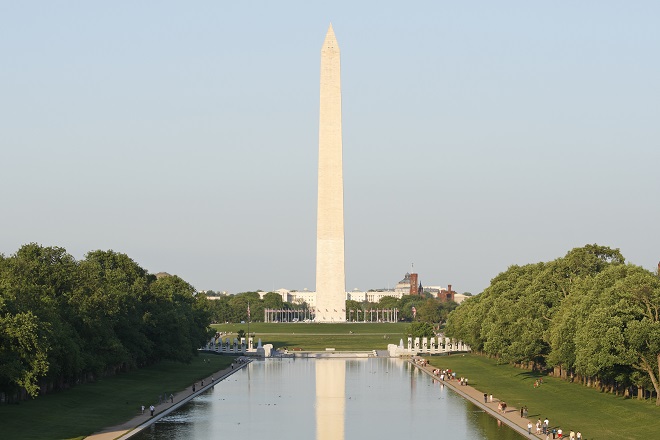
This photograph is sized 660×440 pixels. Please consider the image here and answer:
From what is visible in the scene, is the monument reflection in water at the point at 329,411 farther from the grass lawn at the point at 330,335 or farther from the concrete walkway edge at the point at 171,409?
the grass lawn at the point at 330,335

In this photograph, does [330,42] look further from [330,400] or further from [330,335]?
[330,400]

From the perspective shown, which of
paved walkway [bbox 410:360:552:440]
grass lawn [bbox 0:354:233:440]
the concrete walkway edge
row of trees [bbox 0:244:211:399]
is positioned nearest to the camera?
grass lawn [bbox 0:354:233:440]

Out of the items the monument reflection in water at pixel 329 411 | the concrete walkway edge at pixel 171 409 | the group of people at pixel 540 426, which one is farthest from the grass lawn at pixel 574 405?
the concrete walkway edge at pixel 171 409

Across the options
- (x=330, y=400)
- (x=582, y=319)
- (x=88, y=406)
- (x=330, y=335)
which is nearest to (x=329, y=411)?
(x=330, y=400)

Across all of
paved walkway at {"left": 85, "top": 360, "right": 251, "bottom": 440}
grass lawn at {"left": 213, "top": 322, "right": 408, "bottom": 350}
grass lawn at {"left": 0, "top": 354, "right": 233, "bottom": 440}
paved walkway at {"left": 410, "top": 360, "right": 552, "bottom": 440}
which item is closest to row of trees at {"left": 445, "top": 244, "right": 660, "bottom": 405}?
paved walkway at {"left": 410, "top": 360, "right": 552, "bottom": 440}

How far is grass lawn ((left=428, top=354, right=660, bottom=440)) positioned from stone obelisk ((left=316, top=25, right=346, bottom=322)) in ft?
195

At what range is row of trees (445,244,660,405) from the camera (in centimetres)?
6209

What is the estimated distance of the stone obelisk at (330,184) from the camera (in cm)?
15012

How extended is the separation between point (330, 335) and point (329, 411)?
8792 centimetres

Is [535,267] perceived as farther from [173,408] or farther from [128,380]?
[173,408]

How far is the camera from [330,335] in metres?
152

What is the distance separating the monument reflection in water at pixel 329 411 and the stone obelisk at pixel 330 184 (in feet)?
193

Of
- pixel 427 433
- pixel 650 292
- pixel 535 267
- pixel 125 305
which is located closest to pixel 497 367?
pixel 535 267

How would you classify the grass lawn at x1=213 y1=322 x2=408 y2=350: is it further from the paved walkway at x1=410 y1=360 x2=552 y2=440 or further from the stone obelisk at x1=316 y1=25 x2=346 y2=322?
the paved walkway at x1=410 y1=360 x2=552 y2=440
